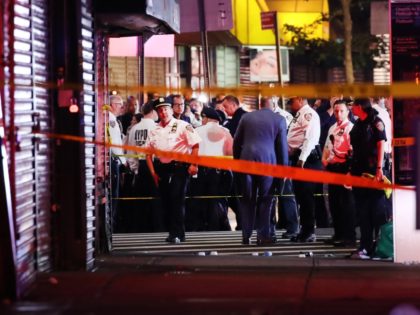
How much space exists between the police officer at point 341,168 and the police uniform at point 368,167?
1089 millimetres

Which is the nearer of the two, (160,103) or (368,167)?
(368,167)

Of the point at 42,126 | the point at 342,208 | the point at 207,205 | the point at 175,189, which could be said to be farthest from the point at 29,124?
the point at 207,205

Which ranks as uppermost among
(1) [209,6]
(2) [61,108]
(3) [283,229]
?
(1) [209,6]

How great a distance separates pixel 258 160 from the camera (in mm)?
15500

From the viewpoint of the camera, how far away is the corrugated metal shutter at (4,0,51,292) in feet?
34.8

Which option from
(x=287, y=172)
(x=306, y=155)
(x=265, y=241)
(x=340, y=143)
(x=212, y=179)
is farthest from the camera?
(x=212, y=179)

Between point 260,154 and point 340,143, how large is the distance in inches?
42.7

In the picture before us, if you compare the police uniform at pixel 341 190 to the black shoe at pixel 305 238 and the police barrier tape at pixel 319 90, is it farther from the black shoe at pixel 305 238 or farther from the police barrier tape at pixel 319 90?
the police barrier tape at pixel 319 90

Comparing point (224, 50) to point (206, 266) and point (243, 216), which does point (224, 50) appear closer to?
point (243, 216)

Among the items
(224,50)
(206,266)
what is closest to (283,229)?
(206,266)

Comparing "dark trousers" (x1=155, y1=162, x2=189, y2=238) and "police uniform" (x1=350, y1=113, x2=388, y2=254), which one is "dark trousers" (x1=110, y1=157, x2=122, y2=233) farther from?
"police uniform" (x1=350, y1=113, x2=388, y2=254)

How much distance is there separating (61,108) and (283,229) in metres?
7.33

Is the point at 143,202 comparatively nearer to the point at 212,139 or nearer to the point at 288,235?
the point at 212,139

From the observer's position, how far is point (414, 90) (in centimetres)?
1185
